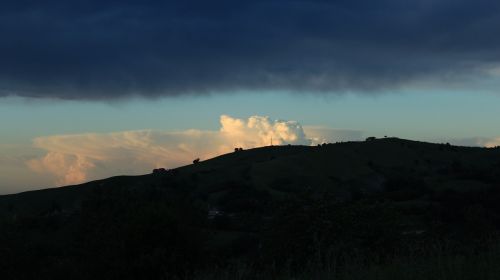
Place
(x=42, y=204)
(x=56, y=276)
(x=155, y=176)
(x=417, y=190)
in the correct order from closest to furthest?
(x=56, y=276) < (x=417, y=190) < (x=42, y=204) < (x=155, y=176)

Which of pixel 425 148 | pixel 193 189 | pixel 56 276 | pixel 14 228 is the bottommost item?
pixel 56 276

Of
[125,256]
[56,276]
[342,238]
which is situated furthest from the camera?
A: [56,276]

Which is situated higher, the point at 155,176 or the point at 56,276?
the point at 155,176

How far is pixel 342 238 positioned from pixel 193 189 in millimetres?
80353

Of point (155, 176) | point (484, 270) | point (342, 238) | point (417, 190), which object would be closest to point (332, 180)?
point (417, 190)

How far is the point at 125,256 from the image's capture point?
3175 cm

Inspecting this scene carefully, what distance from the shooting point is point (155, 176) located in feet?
393

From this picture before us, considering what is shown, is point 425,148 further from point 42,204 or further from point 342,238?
point 342,238

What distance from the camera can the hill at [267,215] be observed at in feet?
74.4

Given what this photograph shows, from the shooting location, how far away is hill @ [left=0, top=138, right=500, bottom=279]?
22.7 metres

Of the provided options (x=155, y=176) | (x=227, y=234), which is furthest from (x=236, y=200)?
(x=155, y=176)

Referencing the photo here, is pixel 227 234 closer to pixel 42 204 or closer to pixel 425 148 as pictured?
pixel 42 204

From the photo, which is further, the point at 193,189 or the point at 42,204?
the point at 42,204

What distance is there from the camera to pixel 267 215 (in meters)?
72.2
